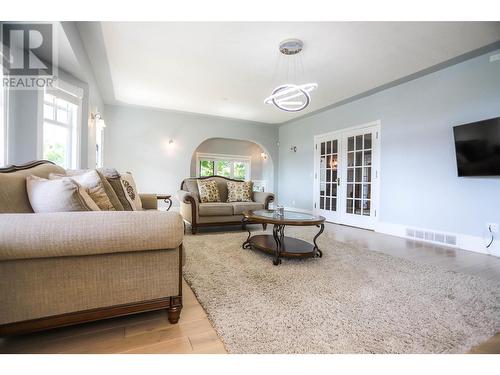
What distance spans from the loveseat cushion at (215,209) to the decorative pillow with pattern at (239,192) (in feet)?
1.40

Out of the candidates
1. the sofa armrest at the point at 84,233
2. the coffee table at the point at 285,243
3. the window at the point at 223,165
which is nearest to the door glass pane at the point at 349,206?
the coffee table at the point at 285,243

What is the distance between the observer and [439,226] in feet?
11.1

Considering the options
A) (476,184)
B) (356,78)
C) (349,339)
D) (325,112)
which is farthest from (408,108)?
(349,339)

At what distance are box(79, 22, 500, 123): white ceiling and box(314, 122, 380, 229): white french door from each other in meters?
0.89

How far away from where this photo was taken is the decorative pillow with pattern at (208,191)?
411 centimetres

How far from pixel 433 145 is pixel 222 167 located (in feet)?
19.4

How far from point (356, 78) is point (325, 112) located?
1668 millimetres

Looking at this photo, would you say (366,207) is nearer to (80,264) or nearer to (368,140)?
(368,140)

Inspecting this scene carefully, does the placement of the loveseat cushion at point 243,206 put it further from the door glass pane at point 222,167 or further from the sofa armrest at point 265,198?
the door glass pane at point 222,167

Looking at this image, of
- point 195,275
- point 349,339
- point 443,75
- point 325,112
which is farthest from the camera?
point 325,112

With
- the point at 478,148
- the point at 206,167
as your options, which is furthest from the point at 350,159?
the point at 206,167

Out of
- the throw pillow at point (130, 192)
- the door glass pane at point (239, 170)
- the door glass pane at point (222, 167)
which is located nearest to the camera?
the throw pillow at point (130, 192)
